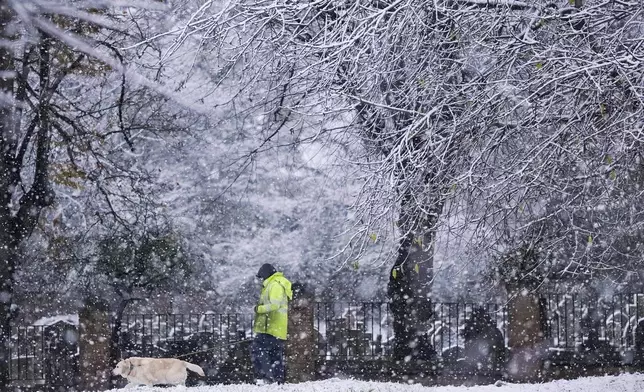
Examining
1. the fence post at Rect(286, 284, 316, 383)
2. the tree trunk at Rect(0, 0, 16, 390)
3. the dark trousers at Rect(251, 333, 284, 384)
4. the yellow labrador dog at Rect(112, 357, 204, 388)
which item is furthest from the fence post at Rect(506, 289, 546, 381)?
the tree trunk at Rect(0, 0, 16, 390)

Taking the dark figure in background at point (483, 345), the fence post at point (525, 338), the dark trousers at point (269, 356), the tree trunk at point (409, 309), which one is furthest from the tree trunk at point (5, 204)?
the fence post at point (525, 338)

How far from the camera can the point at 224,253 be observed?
27047 millimetres

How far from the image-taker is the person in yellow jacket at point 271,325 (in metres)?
10.6

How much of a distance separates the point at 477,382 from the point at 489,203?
5.84 m

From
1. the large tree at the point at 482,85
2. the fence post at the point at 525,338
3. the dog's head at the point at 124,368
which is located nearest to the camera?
the large tree at the point at 482,85

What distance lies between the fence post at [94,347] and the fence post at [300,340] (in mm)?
2910

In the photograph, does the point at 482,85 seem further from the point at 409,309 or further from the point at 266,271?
the point at 409,309

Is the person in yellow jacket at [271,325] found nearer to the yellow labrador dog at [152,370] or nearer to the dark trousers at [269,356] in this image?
the dark trousers at [269,356]

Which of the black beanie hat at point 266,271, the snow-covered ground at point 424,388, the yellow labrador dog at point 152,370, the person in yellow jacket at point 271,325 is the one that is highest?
the black beanie hat at point 266,271

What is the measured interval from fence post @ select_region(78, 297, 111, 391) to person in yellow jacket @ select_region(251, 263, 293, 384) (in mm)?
2986

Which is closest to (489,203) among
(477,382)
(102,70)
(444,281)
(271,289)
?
(271,289)

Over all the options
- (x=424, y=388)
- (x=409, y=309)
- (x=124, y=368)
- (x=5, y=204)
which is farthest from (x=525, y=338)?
(x=5, y=204)

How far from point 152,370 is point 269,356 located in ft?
5.20

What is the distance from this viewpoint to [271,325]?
35.2 ft
